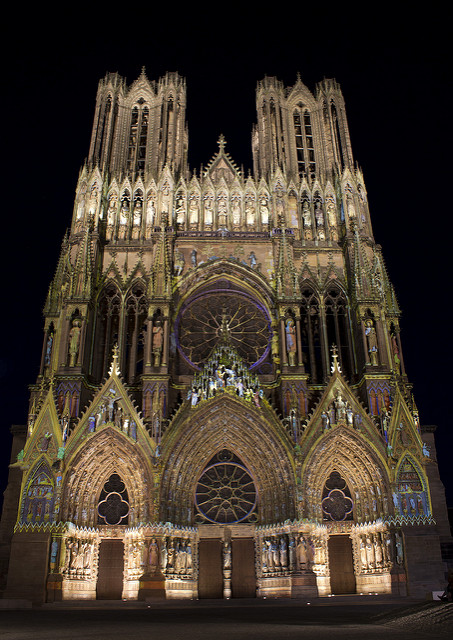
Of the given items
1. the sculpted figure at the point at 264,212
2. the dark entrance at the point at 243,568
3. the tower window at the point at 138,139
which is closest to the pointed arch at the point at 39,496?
the dark entrance at the point at 243,568

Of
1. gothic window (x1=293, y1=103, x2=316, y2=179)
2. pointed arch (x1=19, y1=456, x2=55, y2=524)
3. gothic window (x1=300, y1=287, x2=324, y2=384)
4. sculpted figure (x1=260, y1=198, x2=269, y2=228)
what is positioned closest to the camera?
pointed arch (x1=19, y1=456, x2=55, y2=524)

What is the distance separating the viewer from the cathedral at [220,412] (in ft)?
68.7

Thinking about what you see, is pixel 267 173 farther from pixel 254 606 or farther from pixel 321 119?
pixel 254 606

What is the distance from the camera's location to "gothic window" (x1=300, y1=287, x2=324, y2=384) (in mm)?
26188

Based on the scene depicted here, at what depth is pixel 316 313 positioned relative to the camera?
89.3ft

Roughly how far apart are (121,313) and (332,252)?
10.7 metres

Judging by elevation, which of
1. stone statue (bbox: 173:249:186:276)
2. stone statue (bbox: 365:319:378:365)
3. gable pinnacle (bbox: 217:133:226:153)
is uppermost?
gable pinnacle (bbox: 217:133:226:153)

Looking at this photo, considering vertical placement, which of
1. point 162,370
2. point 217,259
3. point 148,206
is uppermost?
point 148,206

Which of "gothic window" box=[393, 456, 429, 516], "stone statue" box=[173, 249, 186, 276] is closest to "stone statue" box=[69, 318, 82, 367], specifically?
"stone statue" box=[173, 249, 186, 276]

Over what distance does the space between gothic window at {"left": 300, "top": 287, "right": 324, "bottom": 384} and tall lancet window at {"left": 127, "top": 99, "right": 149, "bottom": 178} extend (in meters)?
11.9

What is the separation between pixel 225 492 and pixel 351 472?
511 cm

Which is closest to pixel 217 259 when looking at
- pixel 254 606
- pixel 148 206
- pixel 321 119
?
pixel 148 206

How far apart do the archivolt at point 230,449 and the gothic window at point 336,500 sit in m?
1.84

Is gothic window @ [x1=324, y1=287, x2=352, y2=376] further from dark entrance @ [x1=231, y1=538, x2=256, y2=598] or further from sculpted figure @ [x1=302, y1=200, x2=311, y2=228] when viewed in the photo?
dark entrance @ [x1=231, y1=538, x2=256, y2=598]
